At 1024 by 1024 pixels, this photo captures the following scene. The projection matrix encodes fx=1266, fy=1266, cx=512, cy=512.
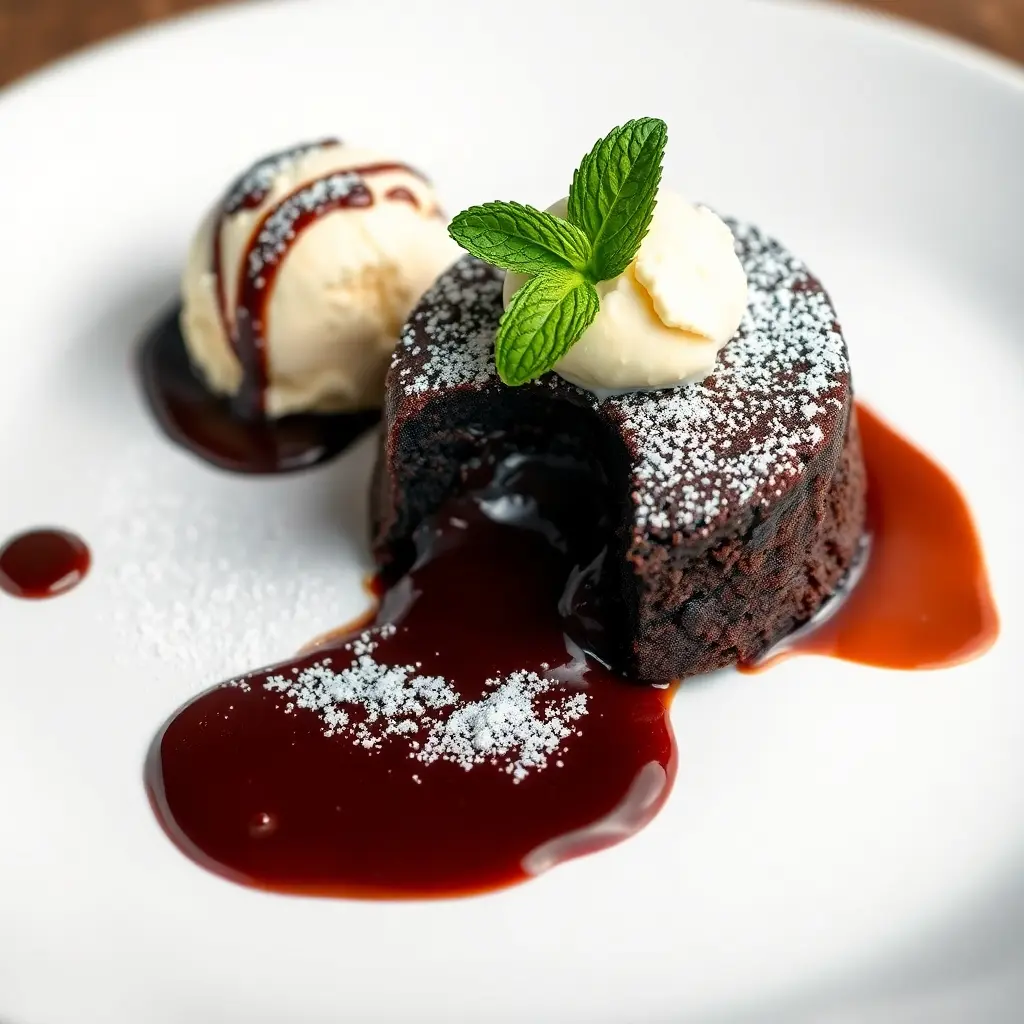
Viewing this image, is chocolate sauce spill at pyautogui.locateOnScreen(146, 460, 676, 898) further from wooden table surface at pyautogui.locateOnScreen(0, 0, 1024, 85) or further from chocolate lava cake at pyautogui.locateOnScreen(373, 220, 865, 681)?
wooden table surface at pyautogui.locateOnScreen(0, 0, 1024, 85)

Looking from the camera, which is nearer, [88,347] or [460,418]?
[460,418]

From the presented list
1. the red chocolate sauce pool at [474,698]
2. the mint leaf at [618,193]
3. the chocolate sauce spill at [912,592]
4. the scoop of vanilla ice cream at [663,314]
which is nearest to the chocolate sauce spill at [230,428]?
the red chocolate sauce pool at [474,698]

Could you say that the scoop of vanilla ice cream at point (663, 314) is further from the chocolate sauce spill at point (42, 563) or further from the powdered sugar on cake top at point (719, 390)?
the chocolate sauce spill at point (42, 563)

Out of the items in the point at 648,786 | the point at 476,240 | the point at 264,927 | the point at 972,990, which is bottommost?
the point at 264,927

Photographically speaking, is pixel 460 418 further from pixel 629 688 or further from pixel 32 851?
pixel 32 851

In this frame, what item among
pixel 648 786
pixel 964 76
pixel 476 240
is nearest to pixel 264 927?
pixel 648 786

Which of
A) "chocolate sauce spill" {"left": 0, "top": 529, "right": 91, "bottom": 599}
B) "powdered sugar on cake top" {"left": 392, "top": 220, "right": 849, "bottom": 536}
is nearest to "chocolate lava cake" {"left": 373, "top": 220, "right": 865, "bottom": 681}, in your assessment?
"powdered sugar on cake top" {"left": 392, "top": 220, "right": 849, "bottom": 536}

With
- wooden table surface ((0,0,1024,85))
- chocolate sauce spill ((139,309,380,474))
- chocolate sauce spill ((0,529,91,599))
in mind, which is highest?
wooden table surface ((0,0,1024,85))
